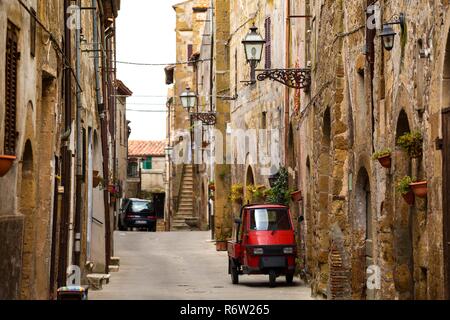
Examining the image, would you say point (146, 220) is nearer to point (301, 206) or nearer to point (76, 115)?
point (301, 206)

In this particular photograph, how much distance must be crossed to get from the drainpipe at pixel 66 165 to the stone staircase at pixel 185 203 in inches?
1400

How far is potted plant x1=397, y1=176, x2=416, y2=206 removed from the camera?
40.0ft

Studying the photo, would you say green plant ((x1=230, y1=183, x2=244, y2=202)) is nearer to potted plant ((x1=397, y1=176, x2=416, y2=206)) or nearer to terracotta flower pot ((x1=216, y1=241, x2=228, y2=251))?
terracotta flower pot ((x1=216, y1=241, x2=228, y2=251))

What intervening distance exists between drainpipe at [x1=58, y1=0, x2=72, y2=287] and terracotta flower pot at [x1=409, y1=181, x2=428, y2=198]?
22.2 ft

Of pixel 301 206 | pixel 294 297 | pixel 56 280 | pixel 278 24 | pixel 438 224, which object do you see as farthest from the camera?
pixel 278 24

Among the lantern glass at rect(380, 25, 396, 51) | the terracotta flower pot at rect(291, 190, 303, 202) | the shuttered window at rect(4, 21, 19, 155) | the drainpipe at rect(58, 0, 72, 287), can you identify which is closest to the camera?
the shuttered window at rect(4, 21, 19, 155)

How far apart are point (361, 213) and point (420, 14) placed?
520 cm

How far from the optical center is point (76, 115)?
62.1ft

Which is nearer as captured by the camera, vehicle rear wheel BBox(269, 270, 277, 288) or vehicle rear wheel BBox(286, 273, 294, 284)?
vehicle rear wheel BBox(269, 270, 277, 288)

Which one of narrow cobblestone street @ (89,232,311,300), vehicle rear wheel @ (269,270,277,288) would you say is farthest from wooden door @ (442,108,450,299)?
vehicle rear wheel @ (269,270,277,288)

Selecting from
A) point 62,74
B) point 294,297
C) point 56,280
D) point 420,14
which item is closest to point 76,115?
point 62,74

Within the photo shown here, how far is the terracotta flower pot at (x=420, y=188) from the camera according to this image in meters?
11.6

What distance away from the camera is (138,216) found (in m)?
47.9

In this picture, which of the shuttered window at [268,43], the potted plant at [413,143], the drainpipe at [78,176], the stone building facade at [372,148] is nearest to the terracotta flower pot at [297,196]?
the stone building facade at [372,148]
